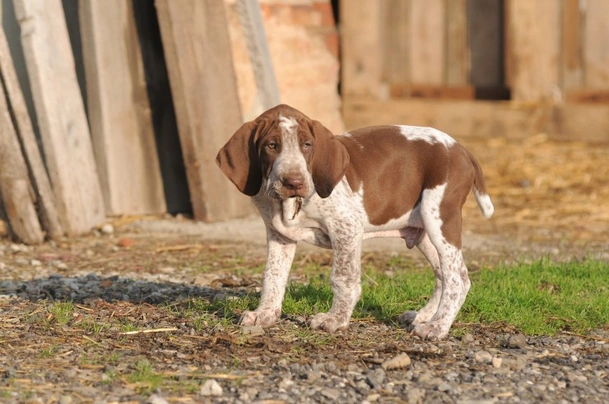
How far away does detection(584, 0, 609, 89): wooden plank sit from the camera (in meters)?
11.6

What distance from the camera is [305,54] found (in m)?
10.7

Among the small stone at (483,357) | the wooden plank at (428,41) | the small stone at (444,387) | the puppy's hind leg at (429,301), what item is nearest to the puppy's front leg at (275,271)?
the puppy's hind leg at (429,301)

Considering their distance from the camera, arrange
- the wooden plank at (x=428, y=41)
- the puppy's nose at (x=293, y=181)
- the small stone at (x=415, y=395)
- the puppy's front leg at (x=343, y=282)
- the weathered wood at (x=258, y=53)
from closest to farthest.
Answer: the small stone at (x=415, y=395), the puppy's nose at (x=293, y=181), the puppy's front leg at (x=343, y=282), the weathered wood at (x=258, y=53), the wooden plank at (x=428, y=41)

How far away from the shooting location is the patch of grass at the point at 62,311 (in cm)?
568

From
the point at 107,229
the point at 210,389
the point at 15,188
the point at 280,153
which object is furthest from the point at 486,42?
the point at 210,389

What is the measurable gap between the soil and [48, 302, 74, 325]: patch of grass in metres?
0.02

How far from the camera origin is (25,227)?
322 inches

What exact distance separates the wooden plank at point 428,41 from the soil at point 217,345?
14.7 feet

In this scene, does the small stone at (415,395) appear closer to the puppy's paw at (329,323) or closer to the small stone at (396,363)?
the small stone at (396,363)

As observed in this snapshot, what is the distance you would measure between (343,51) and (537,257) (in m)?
5.22

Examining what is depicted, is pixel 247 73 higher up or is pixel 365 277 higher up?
pixel 247 73

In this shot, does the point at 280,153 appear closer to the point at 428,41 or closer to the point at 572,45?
the point at 572,45

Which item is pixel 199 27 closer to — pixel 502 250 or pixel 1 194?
pixel 1 194

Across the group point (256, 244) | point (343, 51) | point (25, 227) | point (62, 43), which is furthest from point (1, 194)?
point (343, 51)
